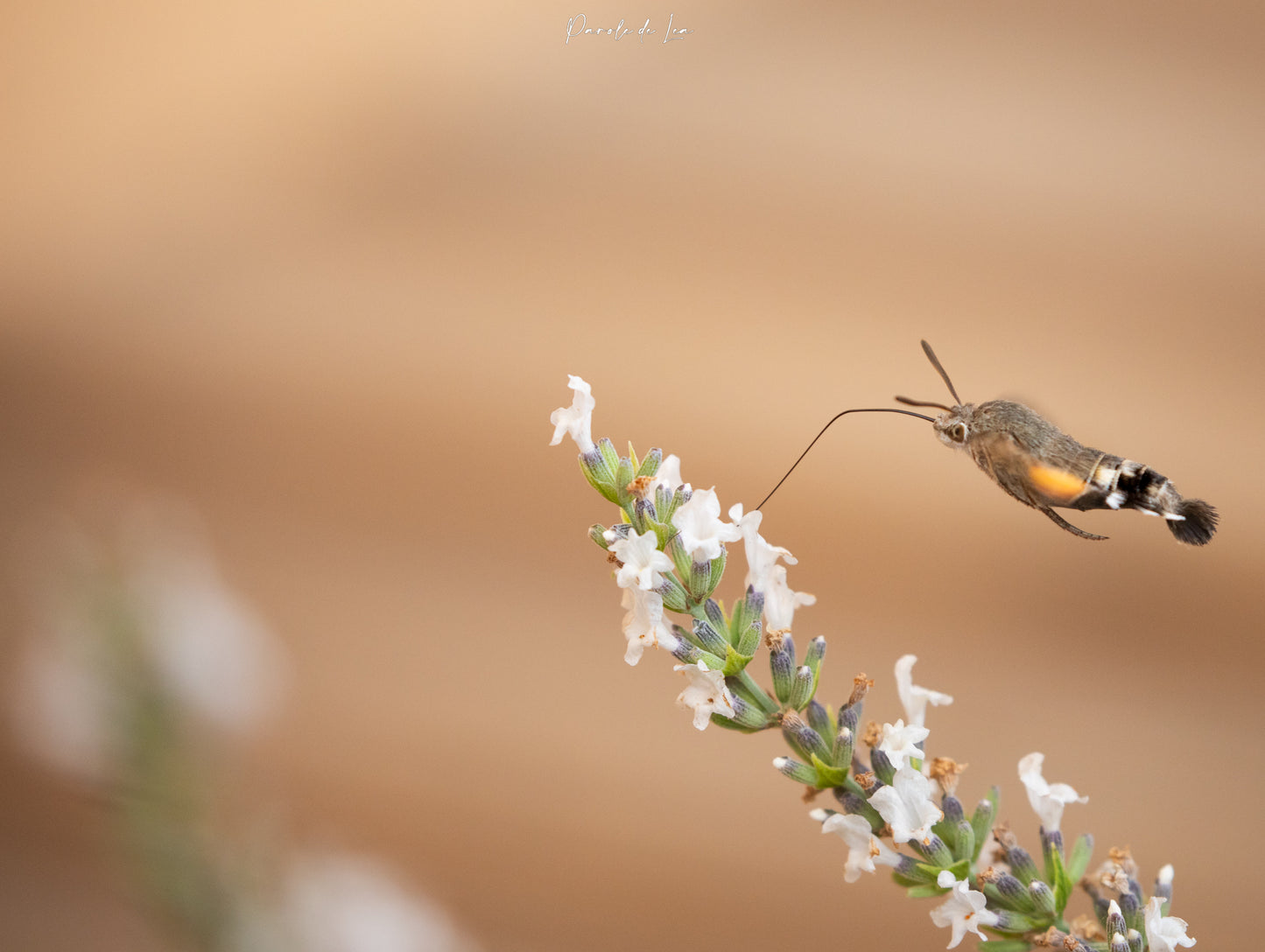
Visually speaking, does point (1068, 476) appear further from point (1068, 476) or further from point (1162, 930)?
point (1162, 930)

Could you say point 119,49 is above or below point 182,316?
above

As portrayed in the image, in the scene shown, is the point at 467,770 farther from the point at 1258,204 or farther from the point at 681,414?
the point at 1258,204

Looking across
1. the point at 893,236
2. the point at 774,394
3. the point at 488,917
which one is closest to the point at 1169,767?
the point at 774,394

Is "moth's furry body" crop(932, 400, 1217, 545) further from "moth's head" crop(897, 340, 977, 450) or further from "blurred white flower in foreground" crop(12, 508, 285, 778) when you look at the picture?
"blurred white flower in foreground" crop(12, 508, 285, 778)

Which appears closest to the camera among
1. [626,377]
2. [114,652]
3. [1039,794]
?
[1039,794]

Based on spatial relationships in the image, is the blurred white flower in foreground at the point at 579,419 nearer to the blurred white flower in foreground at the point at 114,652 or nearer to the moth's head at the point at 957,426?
the moth's head at the point at 957,426

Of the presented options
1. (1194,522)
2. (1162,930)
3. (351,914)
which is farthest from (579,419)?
(351,914)

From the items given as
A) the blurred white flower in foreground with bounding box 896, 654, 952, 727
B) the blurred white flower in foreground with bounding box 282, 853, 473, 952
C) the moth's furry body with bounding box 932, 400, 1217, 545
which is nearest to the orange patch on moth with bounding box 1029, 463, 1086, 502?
the moth's furry body with bounding box 932, 400, 1217, 545
